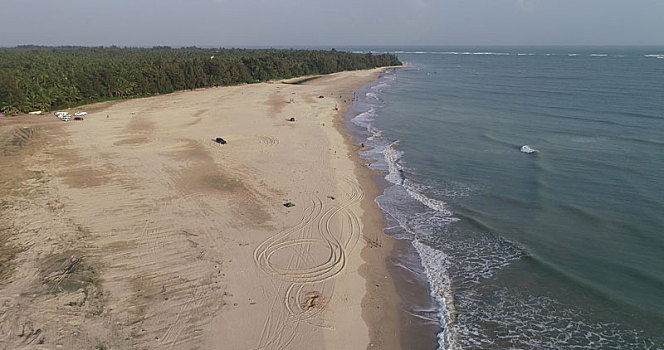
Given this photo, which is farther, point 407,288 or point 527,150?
point 527,150

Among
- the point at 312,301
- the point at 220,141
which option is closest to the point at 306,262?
the point at 312,301

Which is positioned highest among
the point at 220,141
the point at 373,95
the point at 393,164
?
the point at 373,95

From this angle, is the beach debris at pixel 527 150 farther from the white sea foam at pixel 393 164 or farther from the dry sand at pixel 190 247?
the dry sand at pixel 190 247

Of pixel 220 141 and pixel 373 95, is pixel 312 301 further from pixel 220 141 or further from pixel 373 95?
pixel 373 95

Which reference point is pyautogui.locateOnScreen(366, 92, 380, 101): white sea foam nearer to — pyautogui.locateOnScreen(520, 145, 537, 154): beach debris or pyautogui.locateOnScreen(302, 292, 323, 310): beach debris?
pyautogui.locateOnScreen(520, 145, 537, 154): beach debris

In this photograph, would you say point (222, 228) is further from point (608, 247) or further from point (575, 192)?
point (575, 192)

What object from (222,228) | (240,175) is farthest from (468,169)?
(222,228)

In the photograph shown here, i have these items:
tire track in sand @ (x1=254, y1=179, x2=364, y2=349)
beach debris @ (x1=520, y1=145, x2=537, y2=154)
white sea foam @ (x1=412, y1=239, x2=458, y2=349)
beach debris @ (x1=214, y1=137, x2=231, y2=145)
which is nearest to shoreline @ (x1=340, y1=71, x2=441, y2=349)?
white sea foam @ (x1=412, y1=239, x2=458, y2=349)

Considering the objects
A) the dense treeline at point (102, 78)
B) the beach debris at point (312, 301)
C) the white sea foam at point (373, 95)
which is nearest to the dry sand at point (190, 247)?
the beach debris at point (312, 301)
